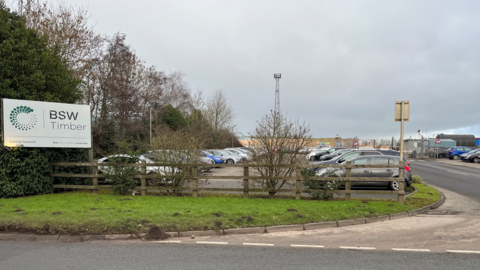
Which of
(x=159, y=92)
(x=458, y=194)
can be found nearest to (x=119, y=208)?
(x=458, y=194)

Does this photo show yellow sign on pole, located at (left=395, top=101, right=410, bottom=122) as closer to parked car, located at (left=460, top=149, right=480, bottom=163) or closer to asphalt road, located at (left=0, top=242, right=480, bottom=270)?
asphalt road, located at (left=0, top=242, right=480, bottom=270)

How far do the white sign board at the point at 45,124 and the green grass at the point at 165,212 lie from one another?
2073 mm

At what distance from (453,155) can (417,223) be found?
4197cm

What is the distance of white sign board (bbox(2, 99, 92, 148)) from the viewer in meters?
10.6

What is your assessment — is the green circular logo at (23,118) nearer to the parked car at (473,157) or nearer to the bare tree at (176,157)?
the bare tree at (176,157)

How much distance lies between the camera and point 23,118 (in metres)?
10.8

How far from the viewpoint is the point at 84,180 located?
498 inches

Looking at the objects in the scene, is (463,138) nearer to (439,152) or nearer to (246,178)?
(439,152)

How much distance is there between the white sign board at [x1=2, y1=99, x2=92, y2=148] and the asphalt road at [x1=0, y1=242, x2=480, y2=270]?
19.3 feet

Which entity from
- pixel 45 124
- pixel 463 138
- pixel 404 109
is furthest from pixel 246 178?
A: pixel 463 138

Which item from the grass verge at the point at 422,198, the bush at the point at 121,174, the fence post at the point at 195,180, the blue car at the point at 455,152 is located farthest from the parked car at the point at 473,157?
the bush at the point at 121,174

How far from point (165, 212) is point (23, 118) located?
22.1 ft

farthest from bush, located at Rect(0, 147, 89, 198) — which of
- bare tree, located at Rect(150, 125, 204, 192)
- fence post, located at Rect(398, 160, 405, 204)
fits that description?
fence post, located at Rect(398, 160, 405, 204)

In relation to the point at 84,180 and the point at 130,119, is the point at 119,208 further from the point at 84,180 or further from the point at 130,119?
the point at 130,119
